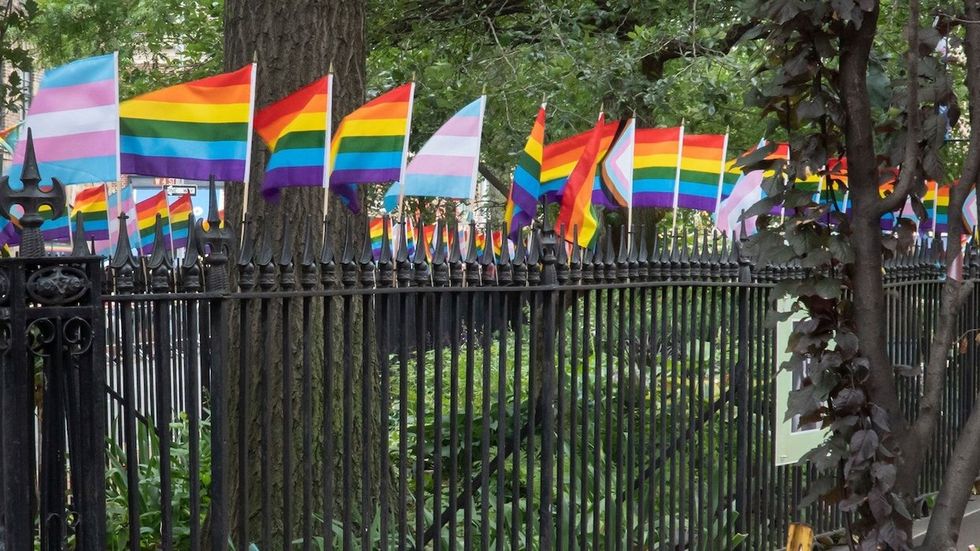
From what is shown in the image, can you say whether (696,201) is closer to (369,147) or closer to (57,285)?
(369,147)

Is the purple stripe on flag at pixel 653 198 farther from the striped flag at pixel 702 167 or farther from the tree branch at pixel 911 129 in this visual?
the tree branch at pixel 911 129

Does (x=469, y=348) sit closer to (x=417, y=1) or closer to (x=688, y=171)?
(x=688, y=171)

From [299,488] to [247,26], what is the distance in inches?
98.3

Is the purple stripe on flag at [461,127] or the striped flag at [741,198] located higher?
the purple stripe on flag at [461,127]

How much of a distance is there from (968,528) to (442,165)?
4.58 metres

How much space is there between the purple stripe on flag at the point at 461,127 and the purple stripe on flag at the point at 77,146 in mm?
2555

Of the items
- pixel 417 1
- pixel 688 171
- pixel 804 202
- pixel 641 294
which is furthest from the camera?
pixel 417 1

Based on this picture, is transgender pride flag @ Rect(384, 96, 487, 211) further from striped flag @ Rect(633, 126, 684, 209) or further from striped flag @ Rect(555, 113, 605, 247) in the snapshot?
striped flag @ Rect(633, 126, 684, 209)

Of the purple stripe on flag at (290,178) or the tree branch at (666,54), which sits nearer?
the purple stripe on flag at (290,178)

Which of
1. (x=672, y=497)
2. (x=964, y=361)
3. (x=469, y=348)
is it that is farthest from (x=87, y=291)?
(x=964, y=361)

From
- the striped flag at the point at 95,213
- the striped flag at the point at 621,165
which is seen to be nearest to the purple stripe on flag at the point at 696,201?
the striped flag at the point at 621,165

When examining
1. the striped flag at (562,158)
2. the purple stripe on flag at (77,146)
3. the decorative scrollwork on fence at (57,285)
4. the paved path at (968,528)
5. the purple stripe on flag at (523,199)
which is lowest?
the paved path at (968,528)

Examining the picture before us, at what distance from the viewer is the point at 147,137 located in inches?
247

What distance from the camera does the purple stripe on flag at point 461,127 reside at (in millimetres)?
7902
